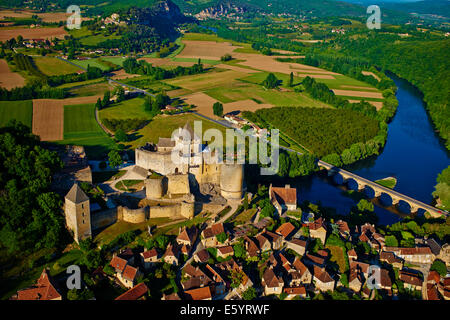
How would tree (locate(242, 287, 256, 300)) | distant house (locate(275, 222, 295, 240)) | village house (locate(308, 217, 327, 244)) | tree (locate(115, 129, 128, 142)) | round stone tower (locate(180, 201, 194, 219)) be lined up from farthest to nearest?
tree (locate(115, 129, 128, 142)) < round stone tower (locate(180, 201, 194, 219)) < village house (locate(308, 217, 327, 244)) < distant house (locate(275, 222, 295, 240)) < tree (locate(242, 287, 256, 300))

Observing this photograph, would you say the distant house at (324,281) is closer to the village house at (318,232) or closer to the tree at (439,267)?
the village house at (318,232)

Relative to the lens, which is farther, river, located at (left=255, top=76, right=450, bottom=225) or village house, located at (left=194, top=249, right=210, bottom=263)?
river, located at (left=255, top=76, right=450, bottom=225)

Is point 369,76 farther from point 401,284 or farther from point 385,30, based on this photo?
point 401,284

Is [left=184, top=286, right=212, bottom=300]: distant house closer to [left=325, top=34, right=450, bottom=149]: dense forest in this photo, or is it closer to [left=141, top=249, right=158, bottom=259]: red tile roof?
[left=141, top=249, right=158, bottom=259]: red tile roof

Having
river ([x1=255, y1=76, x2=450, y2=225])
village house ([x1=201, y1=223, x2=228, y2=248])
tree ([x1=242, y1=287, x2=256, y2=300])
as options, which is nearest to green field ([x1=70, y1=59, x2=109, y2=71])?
river ([x1=255, y1=76, x2=450, y2=225])

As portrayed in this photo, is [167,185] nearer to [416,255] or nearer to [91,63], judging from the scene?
[416,255]

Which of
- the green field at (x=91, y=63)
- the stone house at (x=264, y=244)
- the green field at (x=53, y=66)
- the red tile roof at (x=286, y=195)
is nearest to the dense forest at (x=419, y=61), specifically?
the red tile roof at (x=286, y=195)

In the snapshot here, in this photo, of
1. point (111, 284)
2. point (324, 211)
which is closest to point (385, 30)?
point (324, 211)
